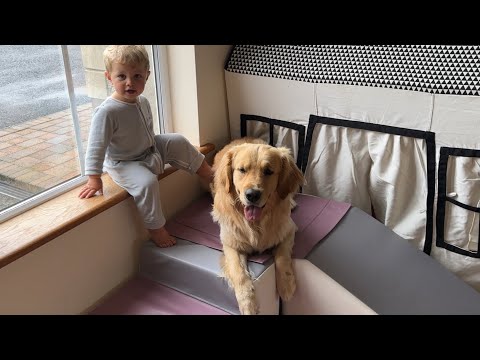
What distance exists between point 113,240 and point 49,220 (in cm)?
28

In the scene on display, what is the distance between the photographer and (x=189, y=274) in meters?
1.63

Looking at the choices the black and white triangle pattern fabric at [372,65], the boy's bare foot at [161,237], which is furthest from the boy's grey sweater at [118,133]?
the black and white triangle pattern fabric at [372,65]

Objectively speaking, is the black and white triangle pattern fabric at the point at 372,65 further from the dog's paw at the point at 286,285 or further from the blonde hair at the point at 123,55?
the dog's paw at the point at 286,285

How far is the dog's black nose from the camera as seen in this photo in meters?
1.45

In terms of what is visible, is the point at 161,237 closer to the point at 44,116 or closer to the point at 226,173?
the point at 226,173

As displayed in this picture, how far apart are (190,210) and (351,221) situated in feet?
2.34

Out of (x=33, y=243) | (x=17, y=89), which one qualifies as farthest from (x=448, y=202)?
(x=17, y=89)

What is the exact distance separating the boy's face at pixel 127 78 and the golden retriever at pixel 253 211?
401 mm

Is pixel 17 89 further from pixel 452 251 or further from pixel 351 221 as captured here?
pixel 452 251

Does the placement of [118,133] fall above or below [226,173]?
above

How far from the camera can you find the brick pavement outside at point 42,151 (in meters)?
1.50

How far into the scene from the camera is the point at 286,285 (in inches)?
62.1

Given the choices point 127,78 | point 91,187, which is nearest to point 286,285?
point 91,187

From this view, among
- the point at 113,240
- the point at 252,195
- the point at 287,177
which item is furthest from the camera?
the point at 113,240
